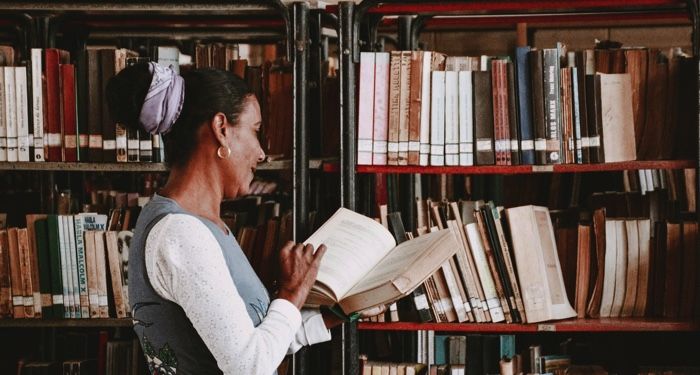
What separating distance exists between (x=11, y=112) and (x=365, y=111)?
3.74 feet

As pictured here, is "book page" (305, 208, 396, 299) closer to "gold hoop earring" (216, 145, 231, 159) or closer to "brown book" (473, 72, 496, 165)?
"gold hoop earring" (216, 145, 231, 159)

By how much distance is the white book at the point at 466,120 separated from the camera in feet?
8.16

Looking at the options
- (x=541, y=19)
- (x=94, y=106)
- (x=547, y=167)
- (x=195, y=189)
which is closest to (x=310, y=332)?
(x=195, y=189)

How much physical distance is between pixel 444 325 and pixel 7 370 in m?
1.66

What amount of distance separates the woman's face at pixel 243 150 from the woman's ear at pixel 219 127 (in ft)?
0.05

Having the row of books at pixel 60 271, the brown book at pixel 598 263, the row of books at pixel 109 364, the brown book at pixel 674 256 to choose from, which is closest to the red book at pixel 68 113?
the row of books at pixel 60 271

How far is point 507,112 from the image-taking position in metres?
2.48

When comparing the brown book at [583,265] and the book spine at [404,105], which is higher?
the book spine at [404,105]

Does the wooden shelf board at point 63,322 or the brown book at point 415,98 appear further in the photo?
the wooden shelf board at point 63,322

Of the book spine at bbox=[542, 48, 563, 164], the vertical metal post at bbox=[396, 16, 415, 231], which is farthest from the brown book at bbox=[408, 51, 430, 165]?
the vertical metal post at bbox=[396, 16, 415, 231]

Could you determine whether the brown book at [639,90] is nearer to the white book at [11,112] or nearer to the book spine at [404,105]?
the book spine at [404,105]

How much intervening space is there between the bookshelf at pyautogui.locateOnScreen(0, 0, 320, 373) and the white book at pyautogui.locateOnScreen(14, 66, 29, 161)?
43mm

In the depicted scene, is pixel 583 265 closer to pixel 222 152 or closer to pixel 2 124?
pixel 222 152

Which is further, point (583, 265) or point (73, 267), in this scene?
point (73, 267)
